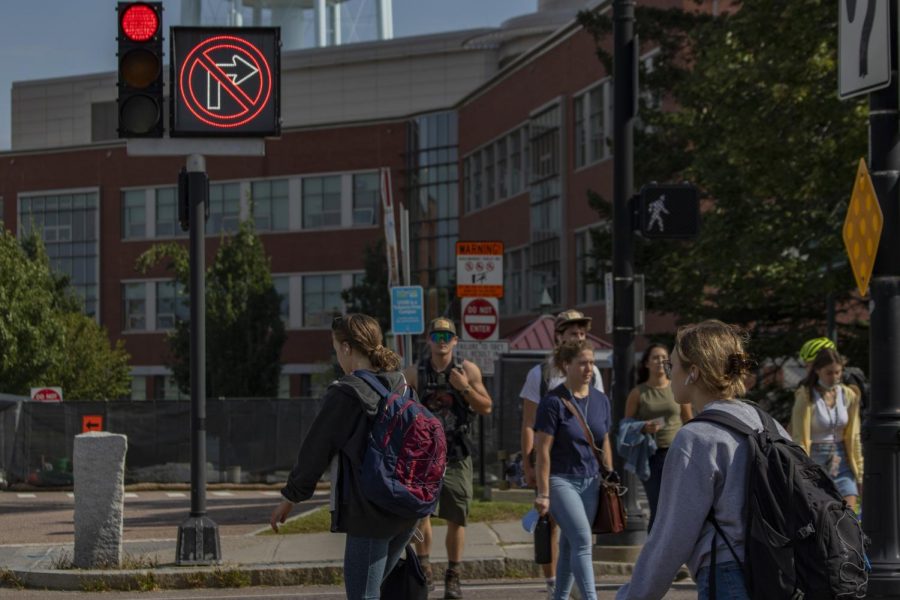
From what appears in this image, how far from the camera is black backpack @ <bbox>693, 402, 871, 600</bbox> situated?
167 inches

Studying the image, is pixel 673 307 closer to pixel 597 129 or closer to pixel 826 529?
→ pixel 597 129

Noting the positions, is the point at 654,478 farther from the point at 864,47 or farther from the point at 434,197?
the point at 434,197

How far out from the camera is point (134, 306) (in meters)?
70.2

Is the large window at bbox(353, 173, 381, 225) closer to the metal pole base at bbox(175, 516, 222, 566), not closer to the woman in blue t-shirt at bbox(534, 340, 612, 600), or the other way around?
the metal pole base at bbox(175, 516, 222, 566)

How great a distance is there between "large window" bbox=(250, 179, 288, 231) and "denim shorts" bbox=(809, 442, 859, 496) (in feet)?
184

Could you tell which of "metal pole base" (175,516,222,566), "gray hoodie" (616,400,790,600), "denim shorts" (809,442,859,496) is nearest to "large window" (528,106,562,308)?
"metal pole base" (175,516,222,566)

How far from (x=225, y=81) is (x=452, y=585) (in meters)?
4.57

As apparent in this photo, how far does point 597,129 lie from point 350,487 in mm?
38491

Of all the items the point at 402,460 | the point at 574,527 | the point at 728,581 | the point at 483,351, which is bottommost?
the point at 574,527

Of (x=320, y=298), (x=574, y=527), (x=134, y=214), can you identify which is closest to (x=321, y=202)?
(x=320, y=298)

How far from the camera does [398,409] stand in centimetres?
646

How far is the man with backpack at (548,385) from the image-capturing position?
9578mm

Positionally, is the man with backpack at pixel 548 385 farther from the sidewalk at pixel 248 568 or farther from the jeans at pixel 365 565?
the jeans at pixel 365 565

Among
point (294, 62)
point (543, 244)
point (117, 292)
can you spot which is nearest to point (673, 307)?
point (543, 244)
